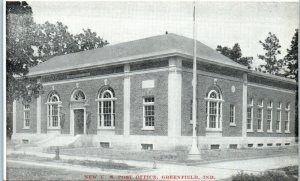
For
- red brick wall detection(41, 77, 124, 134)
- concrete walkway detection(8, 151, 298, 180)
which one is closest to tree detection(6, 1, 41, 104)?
concrete walkway detection(8, 151, 298, 180)

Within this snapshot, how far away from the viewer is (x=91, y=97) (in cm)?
2056

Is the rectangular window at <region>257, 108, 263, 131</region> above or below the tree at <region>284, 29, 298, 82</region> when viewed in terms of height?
below

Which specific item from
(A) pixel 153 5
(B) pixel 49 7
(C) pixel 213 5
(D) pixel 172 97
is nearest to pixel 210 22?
(C) pixel 213 5

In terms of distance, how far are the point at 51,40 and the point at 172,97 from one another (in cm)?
505

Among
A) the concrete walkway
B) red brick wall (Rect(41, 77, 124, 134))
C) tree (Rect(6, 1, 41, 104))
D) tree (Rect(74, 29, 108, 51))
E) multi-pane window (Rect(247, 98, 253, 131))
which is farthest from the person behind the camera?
multi-pane window (Rect(247, 98, 253, 131))

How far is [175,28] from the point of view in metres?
14.5

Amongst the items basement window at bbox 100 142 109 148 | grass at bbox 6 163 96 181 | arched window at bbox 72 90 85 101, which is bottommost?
basement window at bbox 100 142 109 148

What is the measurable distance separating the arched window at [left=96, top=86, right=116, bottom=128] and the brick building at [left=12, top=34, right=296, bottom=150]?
1.7 inches

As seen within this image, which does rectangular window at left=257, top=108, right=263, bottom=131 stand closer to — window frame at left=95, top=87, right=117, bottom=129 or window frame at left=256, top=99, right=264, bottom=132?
window frame at left=256, top=99, right=264, bottom=132

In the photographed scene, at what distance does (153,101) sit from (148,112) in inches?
20.6

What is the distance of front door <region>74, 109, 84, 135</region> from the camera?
2098 cm

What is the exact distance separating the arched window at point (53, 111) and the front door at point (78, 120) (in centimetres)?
89

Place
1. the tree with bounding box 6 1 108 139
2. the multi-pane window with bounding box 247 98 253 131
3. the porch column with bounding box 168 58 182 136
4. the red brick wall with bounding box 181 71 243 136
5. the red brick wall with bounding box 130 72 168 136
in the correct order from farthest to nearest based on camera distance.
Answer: the multi-pane window with bounding box 247 98 253 131 < the red brick wall with bounding box 130 72 168 136 < the red brick wall with bounding box 181 71 243 136 < the porch column with bounding box 168 58 182 136 < the tree with bounding box 6 1 108 139

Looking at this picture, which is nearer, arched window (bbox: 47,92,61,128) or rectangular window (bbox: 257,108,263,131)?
arched window (bbox: 47,92,61,128)
